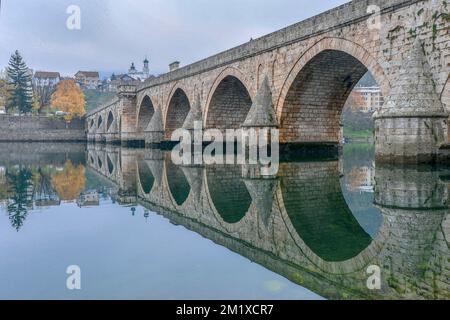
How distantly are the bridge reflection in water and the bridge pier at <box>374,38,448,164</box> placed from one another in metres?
0.47

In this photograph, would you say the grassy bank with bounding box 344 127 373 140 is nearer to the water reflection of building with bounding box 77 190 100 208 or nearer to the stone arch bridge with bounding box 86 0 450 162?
the stone arch bridge with bounding box 86 0 450 162

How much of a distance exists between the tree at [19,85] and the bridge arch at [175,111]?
130 ft

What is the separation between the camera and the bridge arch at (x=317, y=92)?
16.4 m

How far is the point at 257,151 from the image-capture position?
18.2m

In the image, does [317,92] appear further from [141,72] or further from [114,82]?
[141,72]

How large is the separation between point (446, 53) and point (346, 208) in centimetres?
616

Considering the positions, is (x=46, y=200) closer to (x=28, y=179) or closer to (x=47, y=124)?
(x=28, y=179)

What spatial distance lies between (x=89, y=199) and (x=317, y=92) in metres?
12.3

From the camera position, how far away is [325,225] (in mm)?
5758

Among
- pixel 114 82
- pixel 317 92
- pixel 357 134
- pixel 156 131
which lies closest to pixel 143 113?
pixel 156 131

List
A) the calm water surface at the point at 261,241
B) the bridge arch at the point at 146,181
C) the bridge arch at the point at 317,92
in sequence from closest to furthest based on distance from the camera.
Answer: the calm water surface at the point at 261,241 → the bridge arch at the point at 146,181 → the bridge arch at the point at 317,92

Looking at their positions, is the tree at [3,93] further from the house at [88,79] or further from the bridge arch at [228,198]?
the bridge arch at [228,198]

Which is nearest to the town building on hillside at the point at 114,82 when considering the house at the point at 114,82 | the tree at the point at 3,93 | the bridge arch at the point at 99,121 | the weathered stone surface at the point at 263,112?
the house at the point at 114,82
